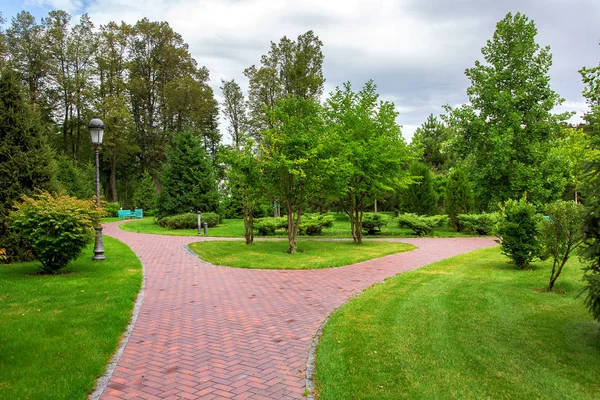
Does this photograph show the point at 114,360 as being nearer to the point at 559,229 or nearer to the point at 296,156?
the point at 559,229

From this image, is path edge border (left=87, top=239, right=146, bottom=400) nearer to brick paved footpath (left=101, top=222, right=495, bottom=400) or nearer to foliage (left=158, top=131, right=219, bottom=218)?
brick paved footpath (left=101, top=222, right=495, bottom=400)

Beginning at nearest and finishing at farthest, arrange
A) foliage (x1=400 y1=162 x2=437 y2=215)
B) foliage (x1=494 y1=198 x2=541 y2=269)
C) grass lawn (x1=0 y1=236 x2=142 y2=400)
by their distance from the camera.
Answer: grass lawn (x1=0 y1=236 x2=142 y2=400), foliage (x1=494 y1=198 x2=541 y2=269), foliage (x1=400 y1=162 x2=437 y2=215)

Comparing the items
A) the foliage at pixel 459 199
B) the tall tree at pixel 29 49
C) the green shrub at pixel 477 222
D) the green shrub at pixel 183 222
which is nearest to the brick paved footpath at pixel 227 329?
the green shrub at pixel 477 222

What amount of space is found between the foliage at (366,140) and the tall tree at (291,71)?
16533mm

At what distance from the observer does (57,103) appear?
39281mm

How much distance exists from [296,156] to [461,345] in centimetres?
969

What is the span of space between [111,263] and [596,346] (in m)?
11.3

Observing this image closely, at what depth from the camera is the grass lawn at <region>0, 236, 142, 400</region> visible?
13.0ft

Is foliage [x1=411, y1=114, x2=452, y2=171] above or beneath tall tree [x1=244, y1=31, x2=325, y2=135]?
beneath

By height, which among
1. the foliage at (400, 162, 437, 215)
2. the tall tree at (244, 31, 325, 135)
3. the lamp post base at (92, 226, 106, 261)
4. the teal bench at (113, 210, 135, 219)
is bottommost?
the lamp post base at (92, 226, 106, 261)

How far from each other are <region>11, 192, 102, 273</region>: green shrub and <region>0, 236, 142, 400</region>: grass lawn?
1.72 ft

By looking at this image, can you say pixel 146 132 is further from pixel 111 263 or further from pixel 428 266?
pixel 428 266

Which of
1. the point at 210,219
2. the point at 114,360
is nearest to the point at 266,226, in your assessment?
the point at 210,219

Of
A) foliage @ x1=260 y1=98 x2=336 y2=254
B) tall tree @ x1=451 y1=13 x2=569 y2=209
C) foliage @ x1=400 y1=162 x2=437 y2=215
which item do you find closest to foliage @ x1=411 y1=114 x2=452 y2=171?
foliage @ x1=400 y1=162 x2=437 y2=215
